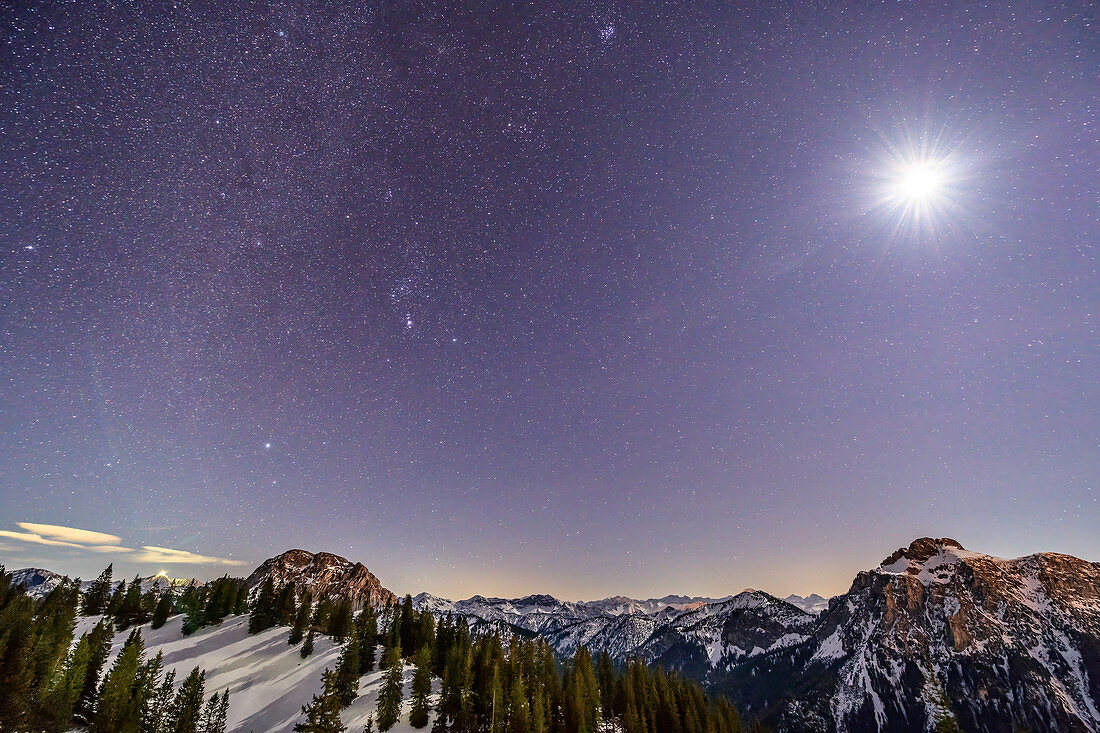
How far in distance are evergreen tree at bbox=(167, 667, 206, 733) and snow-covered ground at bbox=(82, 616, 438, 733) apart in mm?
14779

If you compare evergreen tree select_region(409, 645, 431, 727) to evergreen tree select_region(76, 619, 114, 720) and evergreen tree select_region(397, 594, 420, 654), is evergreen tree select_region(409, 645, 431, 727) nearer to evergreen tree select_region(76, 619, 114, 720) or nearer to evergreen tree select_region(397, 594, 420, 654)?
evergreen tree select_region(397, 594, 420, 654)

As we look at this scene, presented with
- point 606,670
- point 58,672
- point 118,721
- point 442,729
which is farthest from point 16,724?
point 606,670

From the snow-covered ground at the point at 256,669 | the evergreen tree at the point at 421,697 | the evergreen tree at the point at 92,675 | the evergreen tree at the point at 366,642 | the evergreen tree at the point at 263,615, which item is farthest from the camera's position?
the evergreen tree at the point at 263,615

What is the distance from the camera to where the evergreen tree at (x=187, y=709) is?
54625 millimetres

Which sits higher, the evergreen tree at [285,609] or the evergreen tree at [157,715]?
the evergreen tree at [285,609]

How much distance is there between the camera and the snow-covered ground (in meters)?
73.8

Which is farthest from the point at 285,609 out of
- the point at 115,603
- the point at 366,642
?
the point at 115,603

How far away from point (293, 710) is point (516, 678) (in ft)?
126

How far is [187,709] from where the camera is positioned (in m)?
55.6

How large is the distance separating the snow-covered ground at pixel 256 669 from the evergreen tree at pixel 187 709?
14.8 meters

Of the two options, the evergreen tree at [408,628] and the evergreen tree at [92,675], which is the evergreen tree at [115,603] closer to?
the evergreen tree at [92,675]

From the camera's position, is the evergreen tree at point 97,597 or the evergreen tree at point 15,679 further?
the evergreen tree at point 97,597

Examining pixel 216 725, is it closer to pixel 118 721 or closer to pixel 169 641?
pixel 118 721

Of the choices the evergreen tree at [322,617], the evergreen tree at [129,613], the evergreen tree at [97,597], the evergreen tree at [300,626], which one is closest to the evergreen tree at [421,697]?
the evergreen tree at [300,626]
